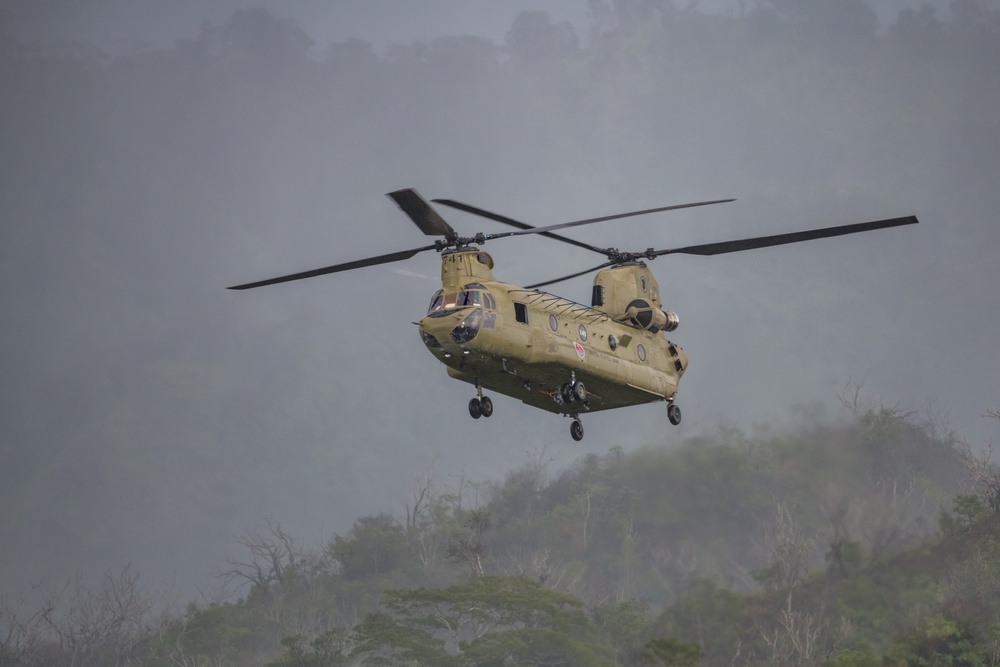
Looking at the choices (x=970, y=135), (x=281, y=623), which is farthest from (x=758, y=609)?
(x=970, y=135)

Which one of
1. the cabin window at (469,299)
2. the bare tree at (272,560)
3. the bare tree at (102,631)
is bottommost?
the bare tree at (102,631)

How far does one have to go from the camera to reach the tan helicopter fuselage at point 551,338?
2978 cm

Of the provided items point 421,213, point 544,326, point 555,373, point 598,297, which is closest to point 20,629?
point 598,297

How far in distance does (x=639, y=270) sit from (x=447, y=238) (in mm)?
6895

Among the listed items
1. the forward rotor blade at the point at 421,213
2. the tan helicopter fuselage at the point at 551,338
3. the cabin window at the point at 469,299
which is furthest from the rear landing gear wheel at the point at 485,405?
the forward rotor blade at the point at 421,213

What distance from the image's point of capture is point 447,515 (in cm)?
9850

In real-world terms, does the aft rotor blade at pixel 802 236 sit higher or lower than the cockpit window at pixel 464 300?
higher

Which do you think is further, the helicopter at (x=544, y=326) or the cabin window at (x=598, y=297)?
the cabin window at (x=598, y=297)

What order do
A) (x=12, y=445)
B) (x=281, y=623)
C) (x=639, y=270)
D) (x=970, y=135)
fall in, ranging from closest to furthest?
(x=639, y=270) → (x=281, y=623) → (x=12, y=445) → (x=970, y=135)

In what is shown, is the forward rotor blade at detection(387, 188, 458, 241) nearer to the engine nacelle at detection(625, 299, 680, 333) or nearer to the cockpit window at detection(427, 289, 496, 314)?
the cockpit window at detection(427, 289, 496, 314)

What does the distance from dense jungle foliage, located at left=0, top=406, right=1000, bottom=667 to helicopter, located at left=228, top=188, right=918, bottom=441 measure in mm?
21795

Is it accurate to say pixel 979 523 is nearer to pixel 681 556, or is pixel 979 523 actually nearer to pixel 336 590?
pixel 681 556

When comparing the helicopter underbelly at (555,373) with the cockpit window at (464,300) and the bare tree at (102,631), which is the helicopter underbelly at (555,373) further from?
the bare tree at (102,631)

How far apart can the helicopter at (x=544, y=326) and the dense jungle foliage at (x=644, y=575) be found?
858 inches
